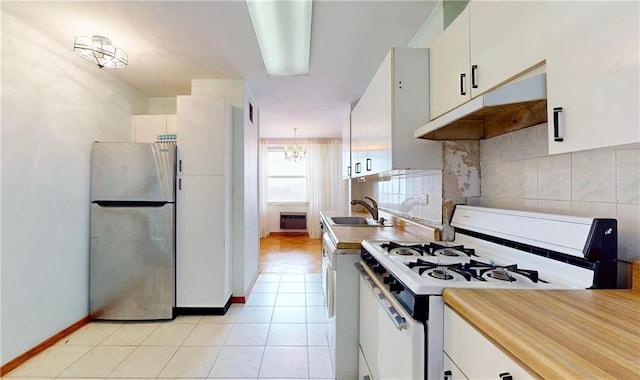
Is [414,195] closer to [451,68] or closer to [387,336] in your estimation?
[451,68]

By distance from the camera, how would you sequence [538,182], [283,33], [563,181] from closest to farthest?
[563,181], [538,182], [283,33]

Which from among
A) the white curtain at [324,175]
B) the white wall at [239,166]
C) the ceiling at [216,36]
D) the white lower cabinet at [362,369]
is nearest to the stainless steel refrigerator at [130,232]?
the white wall at [239,166]

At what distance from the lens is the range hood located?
99 cm

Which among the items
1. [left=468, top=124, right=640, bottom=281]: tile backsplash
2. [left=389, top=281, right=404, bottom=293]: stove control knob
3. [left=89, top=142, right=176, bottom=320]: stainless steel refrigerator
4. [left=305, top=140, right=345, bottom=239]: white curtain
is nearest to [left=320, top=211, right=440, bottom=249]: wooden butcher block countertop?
[left=468, top=124, right=640, bottom=281]: tile backsplash

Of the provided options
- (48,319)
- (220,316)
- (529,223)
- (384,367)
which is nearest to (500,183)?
(529,223)

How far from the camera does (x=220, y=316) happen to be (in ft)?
9.19

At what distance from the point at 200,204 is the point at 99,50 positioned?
1.43 m

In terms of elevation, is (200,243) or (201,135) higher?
(201,135)

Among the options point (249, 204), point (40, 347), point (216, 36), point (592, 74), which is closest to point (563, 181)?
point (592, 74)

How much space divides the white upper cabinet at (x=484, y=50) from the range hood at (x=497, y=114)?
98 millimetres

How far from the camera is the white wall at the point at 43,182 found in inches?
77.2

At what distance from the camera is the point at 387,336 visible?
1.17 meters

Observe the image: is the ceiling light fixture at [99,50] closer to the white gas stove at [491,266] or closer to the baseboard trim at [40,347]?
the baseboard trim at [40,347]

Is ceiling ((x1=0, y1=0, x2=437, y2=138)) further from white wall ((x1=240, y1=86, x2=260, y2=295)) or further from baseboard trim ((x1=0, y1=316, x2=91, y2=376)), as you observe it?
baseboard trim ((x1=0, y1=316, x2=91, y2=376))
